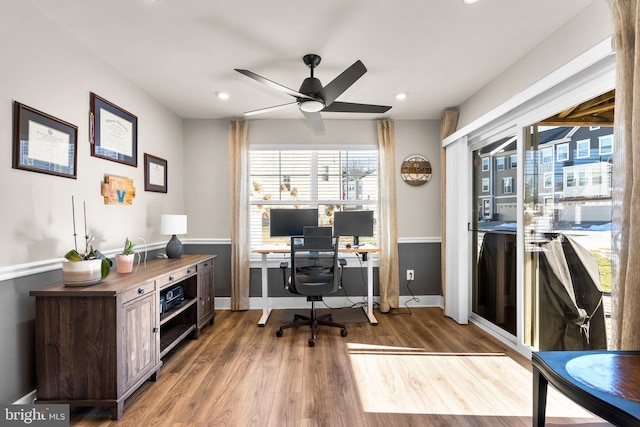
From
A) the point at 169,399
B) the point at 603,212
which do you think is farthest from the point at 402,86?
the point at 169,399

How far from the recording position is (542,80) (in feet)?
7.31

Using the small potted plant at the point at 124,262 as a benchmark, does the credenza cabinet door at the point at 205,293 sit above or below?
below

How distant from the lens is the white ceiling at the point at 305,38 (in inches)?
76.2

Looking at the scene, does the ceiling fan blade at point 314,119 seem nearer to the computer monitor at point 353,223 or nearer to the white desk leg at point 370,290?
the computer monitor at point 353,223

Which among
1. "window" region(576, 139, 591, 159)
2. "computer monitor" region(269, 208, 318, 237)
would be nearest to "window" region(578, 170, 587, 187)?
"window" region(576, 139, 591, 159)

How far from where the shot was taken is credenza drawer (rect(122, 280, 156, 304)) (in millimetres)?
1942

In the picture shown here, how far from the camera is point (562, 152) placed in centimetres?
226

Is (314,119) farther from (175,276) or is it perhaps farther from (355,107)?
(175,276)

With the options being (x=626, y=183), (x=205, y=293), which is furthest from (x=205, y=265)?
(x=626, y=183)

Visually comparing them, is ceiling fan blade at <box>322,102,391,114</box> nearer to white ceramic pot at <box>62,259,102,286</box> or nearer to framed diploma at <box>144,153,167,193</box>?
framed diploma at <box>144,153,167,193</box>

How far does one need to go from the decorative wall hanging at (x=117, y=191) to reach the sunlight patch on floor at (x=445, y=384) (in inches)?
97.1

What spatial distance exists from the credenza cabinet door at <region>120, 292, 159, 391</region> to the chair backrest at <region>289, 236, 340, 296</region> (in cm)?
125

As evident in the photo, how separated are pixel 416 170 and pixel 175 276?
10.1 feet

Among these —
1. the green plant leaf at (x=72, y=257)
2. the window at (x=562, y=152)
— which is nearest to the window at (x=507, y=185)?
the window at (x=562, y=152)
